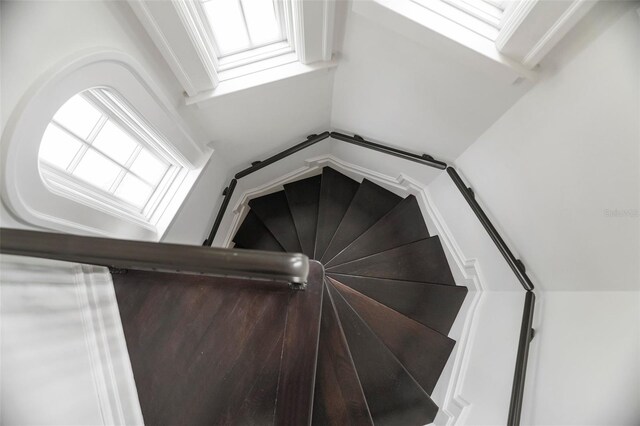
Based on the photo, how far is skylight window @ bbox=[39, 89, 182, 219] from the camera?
1.47m

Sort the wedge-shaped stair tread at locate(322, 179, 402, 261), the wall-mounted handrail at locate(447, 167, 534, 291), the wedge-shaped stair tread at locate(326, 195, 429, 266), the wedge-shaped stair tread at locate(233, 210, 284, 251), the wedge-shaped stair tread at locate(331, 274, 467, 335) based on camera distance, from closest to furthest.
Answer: the wall-mounted handrail at locate(447, 167, 534, 291) < the wedge-shaped stair tread at locate(331, 274, 467, 335) < the wedge-shaped stair tread at locate(326, 195, 429, 266) < the wedge-shaped stair tread at locate(322, 179, 402, 261) < the wedge-shaped stair tread at locate(233, 210, 284, 251)

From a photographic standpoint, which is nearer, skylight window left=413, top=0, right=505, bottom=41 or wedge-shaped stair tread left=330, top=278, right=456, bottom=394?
skylight window left=413, top=0, right=505, bottom=41

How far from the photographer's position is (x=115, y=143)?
1812mm

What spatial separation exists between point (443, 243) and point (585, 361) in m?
1.56

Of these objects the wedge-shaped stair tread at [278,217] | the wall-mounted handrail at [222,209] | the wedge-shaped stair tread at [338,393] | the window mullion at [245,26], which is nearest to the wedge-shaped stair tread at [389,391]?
the wedge-shaped stair tread at [338,393]

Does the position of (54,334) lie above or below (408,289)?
below

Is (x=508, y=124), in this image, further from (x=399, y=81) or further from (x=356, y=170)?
(x=356, y=170)

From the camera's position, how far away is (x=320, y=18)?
1632 millimetres

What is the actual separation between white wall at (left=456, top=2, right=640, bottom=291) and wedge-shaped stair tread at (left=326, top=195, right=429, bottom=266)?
128 cm

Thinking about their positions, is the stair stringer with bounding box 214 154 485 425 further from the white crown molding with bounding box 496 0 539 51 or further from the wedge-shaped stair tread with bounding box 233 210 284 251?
the white crown molding with bounding box 496 0 539 51

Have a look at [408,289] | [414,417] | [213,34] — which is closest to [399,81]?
[213,34]

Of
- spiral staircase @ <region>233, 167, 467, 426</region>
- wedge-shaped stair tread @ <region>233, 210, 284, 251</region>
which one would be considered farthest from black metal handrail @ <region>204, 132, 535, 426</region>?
spiral staircase @ <region>233, 167, 467, 426</region>

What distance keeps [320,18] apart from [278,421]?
74.3 inches

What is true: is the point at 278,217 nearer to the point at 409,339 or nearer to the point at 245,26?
Result: the point at 409,339
